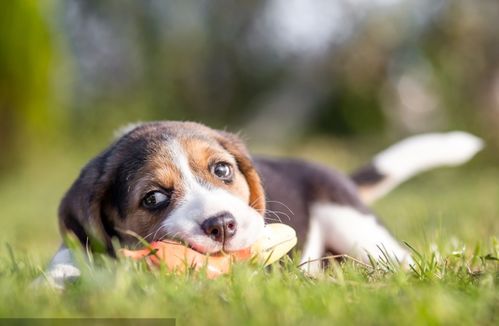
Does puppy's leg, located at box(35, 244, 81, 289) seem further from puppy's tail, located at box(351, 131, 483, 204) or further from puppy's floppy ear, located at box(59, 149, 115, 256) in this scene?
puppy's tail, located at box(351, 131, 483, 204)

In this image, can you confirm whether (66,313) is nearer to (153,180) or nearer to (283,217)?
(153,180)

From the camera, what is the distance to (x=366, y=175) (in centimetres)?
562

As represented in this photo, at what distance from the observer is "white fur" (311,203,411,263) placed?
4.57 metres

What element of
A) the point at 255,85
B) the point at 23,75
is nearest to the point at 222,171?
the point at 23,75

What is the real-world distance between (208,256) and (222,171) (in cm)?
87

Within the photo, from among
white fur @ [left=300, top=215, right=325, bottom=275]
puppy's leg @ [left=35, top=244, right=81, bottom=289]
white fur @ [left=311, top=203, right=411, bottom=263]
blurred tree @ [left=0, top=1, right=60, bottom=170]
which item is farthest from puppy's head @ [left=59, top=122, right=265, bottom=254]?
blurred tree @ [left=0, top=1, right=60, bottom=170]

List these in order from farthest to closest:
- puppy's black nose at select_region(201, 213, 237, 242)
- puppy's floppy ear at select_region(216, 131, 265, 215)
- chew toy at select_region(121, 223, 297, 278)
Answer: puppy's floppy ear at select_region(216, 131, 265, 215) → puppy's black nose at select_region(201, 213, 237, 242) → chew toy at select_region(121, 223, 297, 278)

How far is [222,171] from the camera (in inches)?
152

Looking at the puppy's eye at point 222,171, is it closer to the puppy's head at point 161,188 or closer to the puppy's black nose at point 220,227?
the puppy's head at point 161,188

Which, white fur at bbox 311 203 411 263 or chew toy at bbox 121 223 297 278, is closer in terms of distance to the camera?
chew toy at bbox 121 223 297 278

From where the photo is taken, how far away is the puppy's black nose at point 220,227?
312 cm

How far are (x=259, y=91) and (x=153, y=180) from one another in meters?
18.0

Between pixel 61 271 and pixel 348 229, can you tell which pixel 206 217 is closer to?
pixel 61 271

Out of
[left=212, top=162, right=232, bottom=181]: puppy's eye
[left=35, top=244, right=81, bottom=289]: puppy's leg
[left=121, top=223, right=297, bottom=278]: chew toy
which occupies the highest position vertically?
[left=212, top=162, right=232, bottom=181]: puppy's eye
